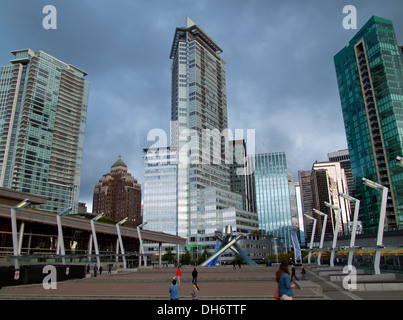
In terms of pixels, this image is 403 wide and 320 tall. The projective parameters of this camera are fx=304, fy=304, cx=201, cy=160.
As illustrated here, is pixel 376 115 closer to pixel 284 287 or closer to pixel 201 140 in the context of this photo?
pixel 201 140

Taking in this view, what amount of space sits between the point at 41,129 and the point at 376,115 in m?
142

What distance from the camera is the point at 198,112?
13125cm

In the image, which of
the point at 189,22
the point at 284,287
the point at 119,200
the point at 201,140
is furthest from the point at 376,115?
the point at 119,200

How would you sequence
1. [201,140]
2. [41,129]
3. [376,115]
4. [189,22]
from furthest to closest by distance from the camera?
[189,22]
[41,129]
[201,140]
[376,115]

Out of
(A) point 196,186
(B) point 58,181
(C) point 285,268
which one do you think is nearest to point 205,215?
(A) point 196,186

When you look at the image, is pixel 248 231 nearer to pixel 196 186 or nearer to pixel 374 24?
pixel 196 186

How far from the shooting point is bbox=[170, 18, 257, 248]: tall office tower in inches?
4581

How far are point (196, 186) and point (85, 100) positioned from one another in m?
92.5

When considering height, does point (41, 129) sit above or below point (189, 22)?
below

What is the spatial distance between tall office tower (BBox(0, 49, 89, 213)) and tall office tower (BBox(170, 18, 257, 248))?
58302 millimetres

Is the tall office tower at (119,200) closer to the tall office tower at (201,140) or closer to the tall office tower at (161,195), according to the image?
the tall office tower at (201,140)

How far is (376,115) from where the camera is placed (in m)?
94.8

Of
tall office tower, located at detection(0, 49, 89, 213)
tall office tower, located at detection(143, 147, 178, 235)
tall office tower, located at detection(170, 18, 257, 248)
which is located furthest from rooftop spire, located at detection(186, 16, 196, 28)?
tall office tower, located at detection(0, 49, 89, 213)

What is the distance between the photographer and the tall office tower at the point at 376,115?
8712 cm
